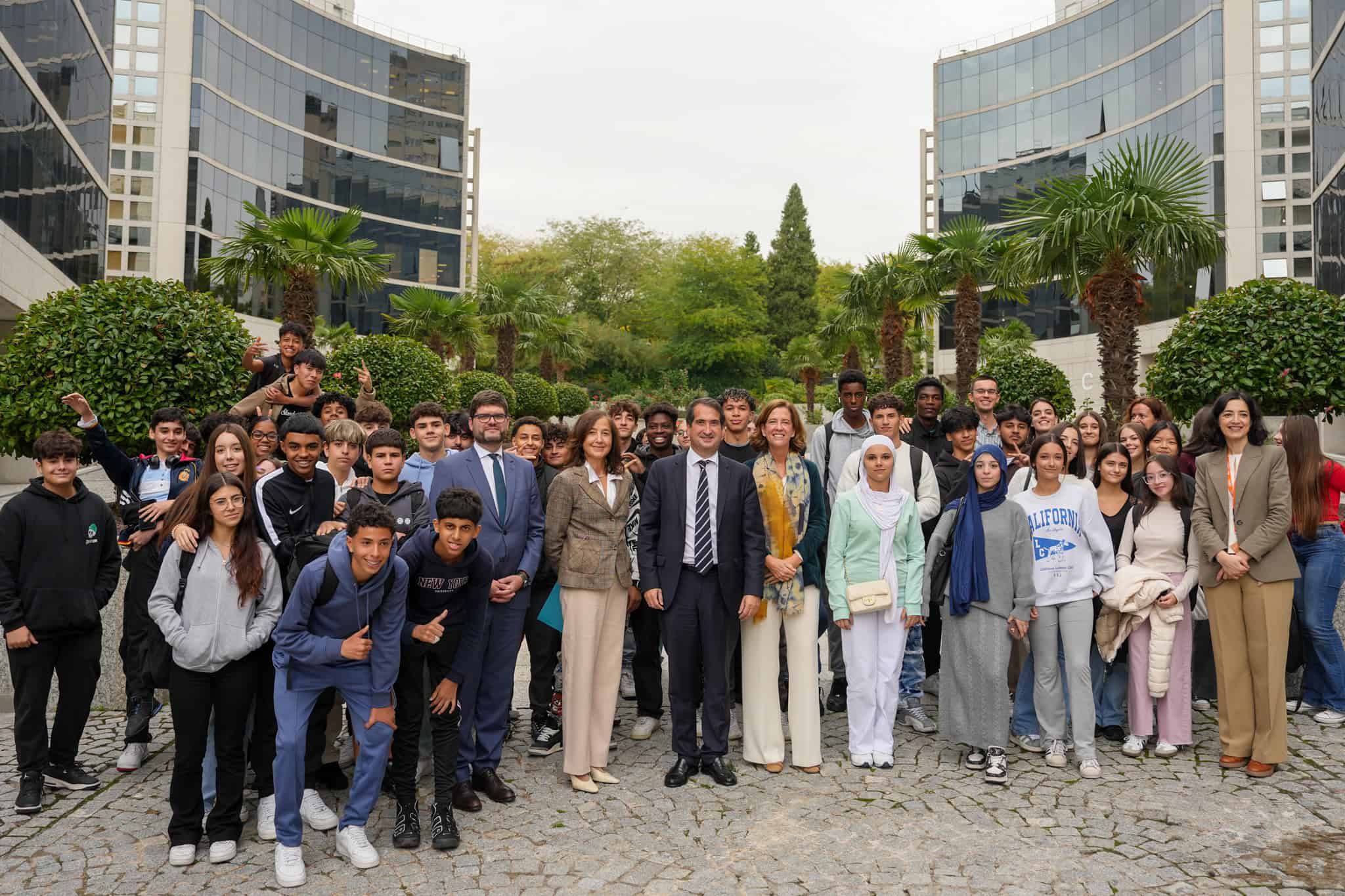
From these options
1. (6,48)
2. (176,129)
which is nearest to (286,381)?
(6,48)

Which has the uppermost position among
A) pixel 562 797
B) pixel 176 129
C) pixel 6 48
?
pixel 176 129

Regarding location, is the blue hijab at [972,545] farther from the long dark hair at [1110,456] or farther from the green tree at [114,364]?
the green tree at [114,364]

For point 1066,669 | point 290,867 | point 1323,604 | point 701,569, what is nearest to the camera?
point 290,867

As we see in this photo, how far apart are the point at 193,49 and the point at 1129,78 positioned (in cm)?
4675

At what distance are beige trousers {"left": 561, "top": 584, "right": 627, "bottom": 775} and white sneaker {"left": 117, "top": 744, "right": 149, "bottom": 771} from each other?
8.44 feet

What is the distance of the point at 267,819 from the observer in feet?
14.4

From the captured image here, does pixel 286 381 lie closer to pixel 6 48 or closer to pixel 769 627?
pixel 769 627

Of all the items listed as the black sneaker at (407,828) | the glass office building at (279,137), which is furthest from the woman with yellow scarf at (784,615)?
the glass office building at (279,137)

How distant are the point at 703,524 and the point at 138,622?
11.5 ft

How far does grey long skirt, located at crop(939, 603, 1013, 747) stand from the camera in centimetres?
534

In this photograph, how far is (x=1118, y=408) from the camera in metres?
13.0

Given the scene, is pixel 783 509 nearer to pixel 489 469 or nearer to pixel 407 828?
pixel 489 469

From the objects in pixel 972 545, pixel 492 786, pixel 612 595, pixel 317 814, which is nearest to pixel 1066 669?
pixel 972 545

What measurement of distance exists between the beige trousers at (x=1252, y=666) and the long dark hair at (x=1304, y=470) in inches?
23.0
